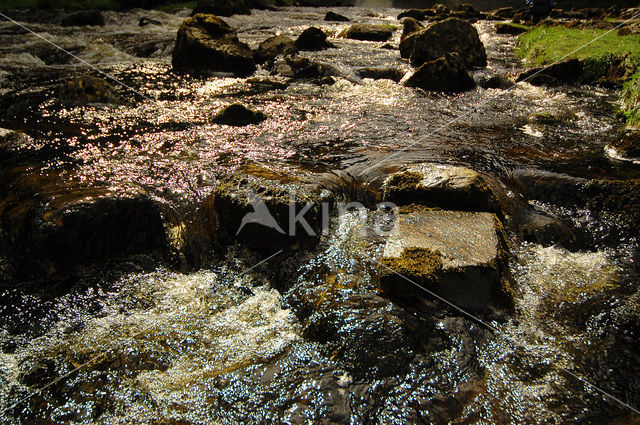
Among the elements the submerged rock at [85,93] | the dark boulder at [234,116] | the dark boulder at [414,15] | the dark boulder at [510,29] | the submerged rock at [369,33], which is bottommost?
the dark boulder at [234,116]

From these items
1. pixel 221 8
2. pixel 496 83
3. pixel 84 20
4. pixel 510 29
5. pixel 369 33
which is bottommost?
pixel 496 83

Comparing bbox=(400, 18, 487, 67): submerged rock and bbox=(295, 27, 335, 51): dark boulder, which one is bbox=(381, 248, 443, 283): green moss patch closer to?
bbox=(400, 18, 487, 67): submerged rock

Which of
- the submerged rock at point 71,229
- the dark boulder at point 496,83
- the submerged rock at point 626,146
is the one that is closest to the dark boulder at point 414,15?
the dark boulder at point 496,83

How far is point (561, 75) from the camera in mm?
8930

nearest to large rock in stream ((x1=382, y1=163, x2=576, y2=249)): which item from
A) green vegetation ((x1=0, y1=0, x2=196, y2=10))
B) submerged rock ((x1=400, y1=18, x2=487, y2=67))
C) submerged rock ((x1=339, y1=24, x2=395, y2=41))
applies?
submerged rock ((x1=400, y1=18, x2=487, y2=67))

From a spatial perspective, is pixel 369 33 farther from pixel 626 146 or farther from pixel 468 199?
pixel 468 199

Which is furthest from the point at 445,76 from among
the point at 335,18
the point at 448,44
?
the point at 335,18

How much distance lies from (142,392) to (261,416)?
88cm

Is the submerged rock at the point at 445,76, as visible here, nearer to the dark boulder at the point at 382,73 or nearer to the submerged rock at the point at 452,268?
the dark boulder at the point at 382,73

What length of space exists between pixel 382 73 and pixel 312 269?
25.3ft

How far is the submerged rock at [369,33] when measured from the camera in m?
14.8

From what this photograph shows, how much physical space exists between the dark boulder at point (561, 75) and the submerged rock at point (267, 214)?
7923mm

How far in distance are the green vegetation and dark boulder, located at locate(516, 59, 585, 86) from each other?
23128 mm

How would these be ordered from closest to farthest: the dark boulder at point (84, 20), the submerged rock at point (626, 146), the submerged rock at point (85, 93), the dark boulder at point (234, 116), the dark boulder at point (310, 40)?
the submerged rock at point (626, 146) < the dark boulder at point (234, 116) < the submerged rock at point (85, 93) < the dark boulder at point (310, 40) < the dark boulder at point (84, 20)
